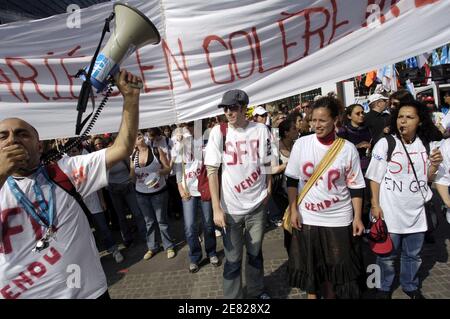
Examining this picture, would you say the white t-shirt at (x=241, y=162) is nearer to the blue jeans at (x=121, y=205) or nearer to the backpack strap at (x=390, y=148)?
the backpack strap at (x=390, y=148)

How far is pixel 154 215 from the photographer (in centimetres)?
459

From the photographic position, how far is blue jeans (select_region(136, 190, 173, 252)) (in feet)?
14.6

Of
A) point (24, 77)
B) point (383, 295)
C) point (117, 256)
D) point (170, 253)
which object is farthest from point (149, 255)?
point (383, 295)

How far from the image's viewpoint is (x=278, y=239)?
4.63 m

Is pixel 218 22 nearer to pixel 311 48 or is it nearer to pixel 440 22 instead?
pixel 311 48

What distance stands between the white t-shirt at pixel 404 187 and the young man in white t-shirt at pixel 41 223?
226 cm

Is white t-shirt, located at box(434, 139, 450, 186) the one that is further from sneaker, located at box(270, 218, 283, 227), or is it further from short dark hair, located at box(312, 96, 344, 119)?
sneaker, located at box(270, 218, 283, 227)

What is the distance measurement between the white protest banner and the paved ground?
2026 millimetres

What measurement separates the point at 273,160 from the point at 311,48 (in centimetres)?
107

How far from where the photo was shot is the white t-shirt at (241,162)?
9.27ft

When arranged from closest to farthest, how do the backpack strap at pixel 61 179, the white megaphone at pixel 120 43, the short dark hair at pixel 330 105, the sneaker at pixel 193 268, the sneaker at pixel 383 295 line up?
the white megaphone at pixel 120 43, the backpack strap at pixel 61 179, the short dark hair at pixel 330 105, the sneaker at pixel 383 295, the sneaker at pixel 193 268

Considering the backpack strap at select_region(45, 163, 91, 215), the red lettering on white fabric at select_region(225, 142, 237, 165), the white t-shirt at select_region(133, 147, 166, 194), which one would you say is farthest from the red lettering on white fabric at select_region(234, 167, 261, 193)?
the white t-shirt at select_region(133, 147, 166, 194)

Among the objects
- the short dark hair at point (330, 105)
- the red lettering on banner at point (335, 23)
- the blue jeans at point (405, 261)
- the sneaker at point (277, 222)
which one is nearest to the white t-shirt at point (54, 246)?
the short dark hair at point (330, 105)
